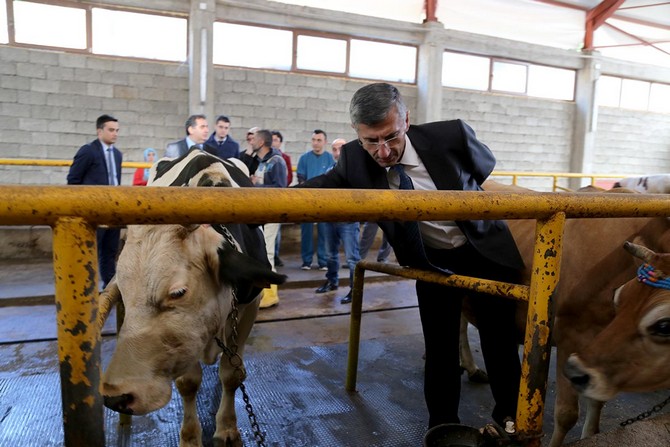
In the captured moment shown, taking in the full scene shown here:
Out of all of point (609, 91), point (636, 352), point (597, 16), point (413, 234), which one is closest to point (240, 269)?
point (413, 234)

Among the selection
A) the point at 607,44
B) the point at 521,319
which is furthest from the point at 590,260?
the point at 607,44

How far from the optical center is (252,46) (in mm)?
9992

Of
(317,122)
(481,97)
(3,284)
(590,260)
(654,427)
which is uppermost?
(481,97)

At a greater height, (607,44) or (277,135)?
(607,44)

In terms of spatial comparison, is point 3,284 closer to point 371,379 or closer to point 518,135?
point 371,379

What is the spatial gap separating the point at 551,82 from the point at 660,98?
175 inches

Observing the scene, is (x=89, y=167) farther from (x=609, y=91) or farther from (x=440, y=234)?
(x=609, y=91)

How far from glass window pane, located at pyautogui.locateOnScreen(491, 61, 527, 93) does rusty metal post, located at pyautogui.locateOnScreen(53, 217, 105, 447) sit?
13210mm

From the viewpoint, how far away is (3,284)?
5.49 metres

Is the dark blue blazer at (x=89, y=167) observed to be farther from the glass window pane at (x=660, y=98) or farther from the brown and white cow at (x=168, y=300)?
the glass window pane at (x=660, y=98)

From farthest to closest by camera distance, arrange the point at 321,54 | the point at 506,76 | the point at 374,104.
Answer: the point at 506,76 < the point at 321,54 < the point at 374,104

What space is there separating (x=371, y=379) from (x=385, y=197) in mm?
2388

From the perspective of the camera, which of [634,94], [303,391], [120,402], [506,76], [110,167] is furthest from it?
[634,94]

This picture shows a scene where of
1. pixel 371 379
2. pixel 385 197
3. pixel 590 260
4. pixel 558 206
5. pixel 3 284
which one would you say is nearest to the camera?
pixel 385 197
